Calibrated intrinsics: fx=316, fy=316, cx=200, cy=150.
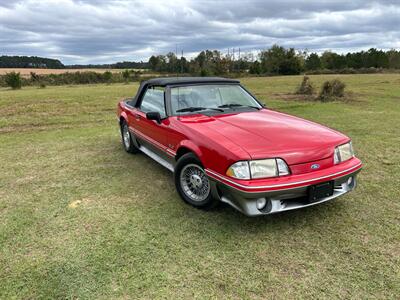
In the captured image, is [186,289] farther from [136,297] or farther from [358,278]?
[358,278]

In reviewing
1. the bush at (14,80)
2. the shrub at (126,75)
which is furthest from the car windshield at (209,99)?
the shrub at (126,75)

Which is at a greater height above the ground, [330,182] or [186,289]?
[330,182]

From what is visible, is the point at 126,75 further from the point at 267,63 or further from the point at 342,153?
the point at 342,153

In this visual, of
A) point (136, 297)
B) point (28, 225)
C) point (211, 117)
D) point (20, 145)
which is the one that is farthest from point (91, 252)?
point (20, 145)

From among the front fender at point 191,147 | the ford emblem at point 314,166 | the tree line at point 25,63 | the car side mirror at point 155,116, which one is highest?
the tree line at point 25,63

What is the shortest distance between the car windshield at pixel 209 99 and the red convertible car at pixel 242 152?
0.04ft

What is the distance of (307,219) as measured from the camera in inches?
133

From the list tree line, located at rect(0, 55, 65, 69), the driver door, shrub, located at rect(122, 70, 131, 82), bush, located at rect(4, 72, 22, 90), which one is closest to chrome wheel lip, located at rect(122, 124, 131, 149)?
the driver door

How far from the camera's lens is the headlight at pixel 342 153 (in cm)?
326

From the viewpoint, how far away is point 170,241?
3027 mm

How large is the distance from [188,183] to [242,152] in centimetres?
104

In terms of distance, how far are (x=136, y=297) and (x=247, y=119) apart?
7.77ft

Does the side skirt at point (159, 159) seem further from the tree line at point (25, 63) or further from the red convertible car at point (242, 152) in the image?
the tree line at point (25, 63)

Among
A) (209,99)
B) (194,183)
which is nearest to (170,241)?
(194,183)
